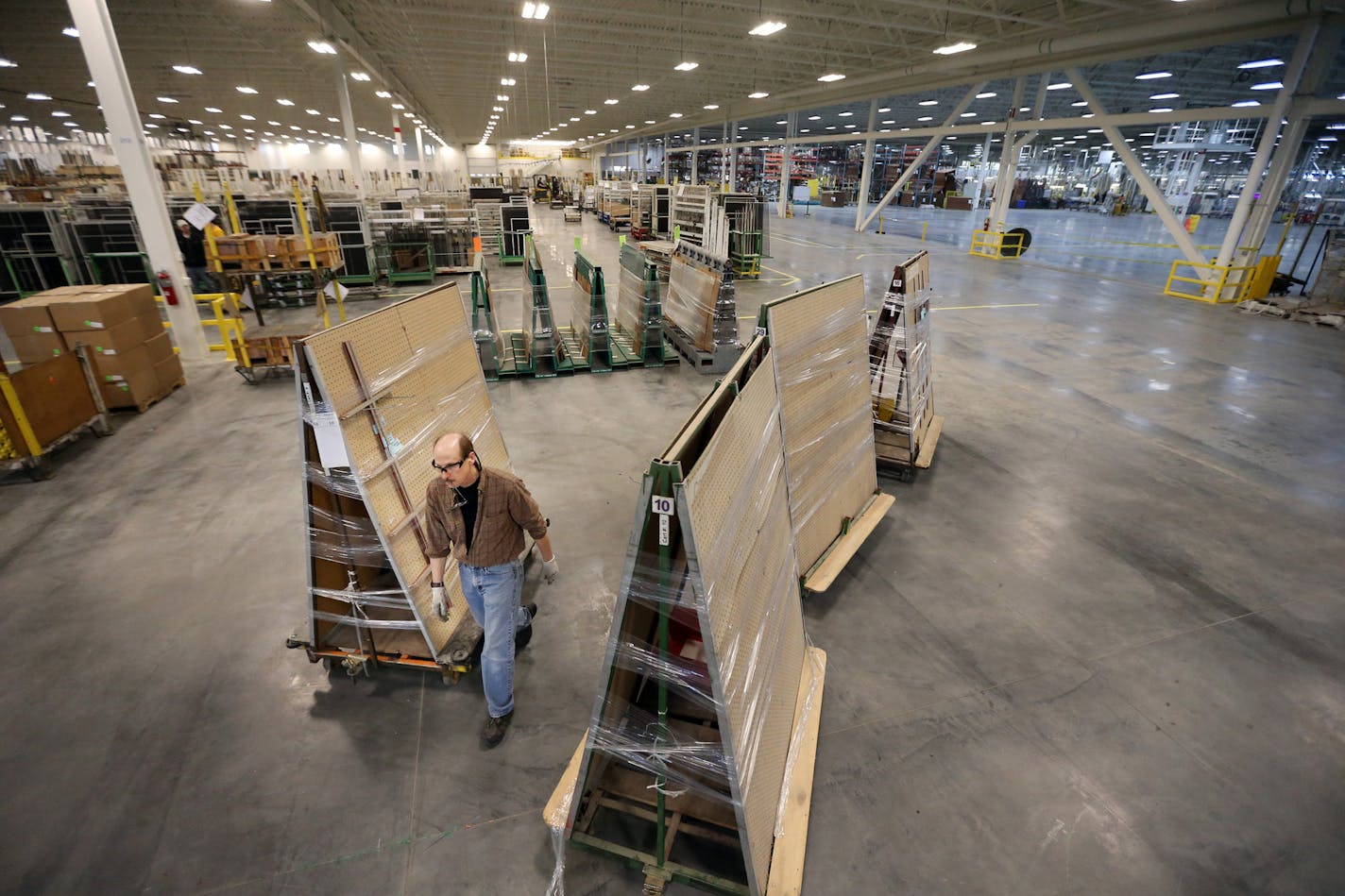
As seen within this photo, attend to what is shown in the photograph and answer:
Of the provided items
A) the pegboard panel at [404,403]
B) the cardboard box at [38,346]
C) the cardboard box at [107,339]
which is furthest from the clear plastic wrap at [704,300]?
the cardboard box at [38,346]

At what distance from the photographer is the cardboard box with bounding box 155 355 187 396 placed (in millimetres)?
7852

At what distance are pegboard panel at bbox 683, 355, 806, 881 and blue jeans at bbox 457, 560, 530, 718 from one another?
1248 millimetres

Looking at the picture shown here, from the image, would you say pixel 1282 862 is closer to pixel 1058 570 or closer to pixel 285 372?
pixel 1058 570

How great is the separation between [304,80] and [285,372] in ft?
70.8

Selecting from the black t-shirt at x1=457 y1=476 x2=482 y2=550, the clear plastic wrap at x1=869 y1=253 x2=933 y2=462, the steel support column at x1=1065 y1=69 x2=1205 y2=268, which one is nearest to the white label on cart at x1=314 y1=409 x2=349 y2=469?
the black t-shirt at x1=457 y1=476 x2=482 y2=550

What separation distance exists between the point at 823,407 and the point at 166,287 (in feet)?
33.3

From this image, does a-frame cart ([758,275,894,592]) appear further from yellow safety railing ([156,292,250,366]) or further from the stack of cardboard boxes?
yellow safety railing ([156,292,250,366])

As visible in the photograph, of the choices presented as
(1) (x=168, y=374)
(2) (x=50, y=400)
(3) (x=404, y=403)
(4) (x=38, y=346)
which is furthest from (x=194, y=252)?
(3) (x=404, y=403)

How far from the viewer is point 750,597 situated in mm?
2490

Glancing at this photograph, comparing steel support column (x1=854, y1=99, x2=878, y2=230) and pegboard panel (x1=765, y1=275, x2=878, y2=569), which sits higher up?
steel support column (x1=854, y1=99, x2=878, y2=230)

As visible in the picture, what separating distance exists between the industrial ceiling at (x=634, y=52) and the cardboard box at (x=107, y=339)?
9.28 metres

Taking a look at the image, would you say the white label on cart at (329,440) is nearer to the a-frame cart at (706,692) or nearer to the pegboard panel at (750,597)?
the a-frame cart at (706,692)

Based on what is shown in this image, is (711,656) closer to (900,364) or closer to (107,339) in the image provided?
(900,364)

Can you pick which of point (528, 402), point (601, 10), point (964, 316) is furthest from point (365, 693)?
point (601, 10)
